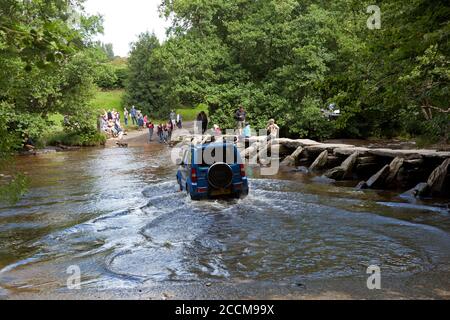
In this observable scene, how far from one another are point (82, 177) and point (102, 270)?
13076mm

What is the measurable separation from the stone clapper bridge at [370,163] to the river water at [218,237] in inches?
40.6

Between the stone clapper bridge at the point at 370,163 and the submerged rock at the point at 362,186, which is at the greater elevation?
the stone clapper bridge at the point at 370,163

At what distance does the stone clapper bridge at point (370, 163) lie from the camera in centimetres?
1343

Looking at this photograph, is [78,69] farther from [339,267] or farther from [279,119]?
[339,267]

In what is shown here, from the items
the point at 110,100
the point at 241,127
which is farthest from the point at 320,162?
the point at 110,100

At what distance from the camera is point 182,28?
34375 millimetres

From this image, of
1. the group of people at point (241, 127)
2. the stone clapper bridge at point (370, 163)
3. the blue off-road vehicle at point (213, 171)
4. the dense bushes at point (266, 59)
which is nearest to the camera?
the blue off-road vehicle at point (213, 171)

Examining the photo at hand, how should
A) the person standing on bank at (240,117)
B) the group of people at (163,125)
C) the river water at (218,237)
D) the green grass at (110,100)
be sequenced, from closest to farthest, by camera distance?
1. the river water at (218,237)
2. the group of people at (163,125)
3. the person standing on bank at (240,117)
4. the green grass at (110,100)

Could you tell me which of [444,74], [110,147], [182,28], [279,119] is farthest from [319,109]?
[444,74]

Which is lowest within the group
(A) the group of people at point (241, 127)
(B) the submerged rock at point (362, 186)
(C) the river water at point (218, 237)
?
(C) the river water at point (218, 237)

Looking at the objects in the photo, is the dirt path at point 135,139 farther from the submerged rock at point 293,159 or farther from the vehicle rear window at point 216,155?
the vehicle rear window at point 216,155

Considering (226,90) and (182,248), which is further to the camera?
(226,90)

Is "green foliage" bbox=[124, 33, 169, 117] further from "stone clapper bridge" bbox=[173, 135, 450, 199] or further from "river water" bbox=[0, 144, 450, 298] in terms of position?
"river water" bbox=[0, 144, 450, 298]

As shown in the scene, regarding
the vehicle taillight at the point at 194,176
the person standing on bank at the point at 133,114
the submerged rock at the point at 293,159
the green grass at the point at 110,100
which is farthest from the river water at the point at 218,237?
the green grass at the point at 110,100
